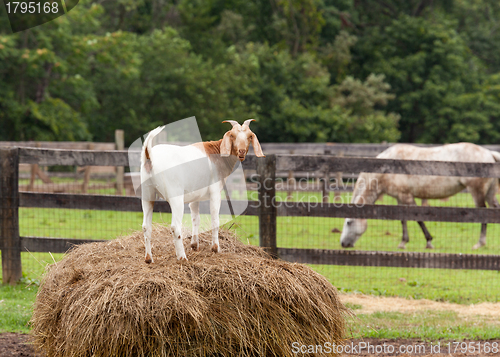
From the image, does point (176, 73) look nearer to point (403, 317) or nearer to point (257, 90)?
point (257, 90)

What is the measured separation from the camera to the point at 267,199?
18.3 ft

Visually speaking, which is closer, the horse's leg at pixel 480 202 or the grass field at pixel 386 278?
the grass field at pixel 386 278

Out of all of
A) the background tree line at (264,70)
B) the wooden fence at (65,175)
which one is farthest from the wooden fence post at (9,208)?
the background tree line at (264,70)

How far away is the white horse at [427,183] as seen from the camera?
9039 mm

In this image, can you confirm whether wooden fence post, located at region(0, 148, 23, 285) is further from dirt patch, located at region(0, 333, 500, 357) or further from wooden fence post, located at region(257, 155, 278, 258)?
wooden fence post, located at region(257, 155, 278, 258)

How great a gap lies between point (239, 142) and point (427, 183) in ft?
22.8

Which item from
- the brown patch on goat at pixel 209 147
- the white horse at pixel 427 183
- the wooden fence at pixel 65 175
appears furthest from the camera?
the wooden fence at pixel 65 175

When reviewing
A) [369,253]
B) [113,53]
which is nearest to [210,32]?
[113,53]

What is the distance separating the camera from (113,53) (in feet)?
69.7

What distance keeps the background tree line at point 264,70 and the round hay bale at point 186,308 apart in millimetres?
16663

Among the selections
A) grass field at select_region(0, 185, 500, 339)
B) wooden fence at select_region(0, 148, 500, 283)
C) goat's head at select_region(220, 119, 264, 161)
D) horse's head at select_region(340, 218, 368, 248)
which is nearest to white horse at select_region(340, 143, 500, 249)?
horse's head at select_region(340, 218, 368, 248)

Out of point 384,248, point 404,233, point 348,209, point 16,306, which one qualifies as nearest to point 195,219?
point 348,209

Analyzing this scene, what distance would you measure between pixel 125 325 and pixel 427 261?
3.83 m

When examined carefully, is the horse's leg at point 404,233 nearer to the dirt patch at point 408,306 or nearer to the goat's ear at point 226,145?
the dirt patch at point 408,306
